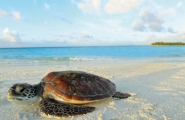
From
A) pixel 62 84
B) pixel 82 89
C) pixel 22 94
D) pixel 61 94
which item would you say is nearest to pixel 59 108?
pixel 61 94

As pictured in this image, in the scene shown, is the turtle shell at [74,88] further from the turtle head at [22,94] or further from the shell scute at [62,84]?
the turtle head at [22,94]

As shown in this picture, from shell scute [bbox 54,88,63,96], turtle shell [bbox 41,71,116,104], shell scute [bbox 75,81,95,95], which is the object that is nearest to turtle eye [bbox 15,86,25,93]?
turtle shell [bbox 41,71,116,104]

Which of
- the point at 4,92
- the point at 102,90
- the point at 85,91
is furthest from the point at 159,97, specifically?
the point at 4,92

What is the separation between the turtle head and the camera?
9.64 ft

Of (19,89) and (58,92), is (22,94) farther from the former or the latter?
(58,92)

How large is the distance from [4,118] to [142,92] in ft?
10.9

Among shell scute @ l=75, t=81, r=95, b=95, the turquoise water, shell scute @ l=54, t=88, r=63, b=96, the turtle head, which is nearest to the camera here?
the turtle head

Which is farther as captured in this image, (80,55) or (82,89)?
(80,55)

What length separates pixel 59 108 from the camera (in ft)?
10.00

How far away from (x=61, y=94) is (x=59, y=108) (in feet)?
0.85

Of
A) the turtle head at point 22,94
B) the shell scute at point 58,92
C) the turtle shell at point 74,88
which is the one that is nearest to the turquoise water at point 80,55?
the turtle shell at point 74,88

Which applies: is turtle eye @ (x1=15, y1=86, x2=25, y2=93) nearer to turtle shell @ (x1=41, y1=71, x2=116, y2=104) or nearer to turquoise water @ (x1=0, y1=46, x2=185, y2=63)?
turtle shell @ (x1=41, y1=71, x2=116, y2=104)

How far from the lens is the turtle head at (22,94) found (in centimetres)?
294

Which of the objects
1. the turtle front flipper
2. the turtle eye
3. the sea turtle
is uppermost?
the turtle eye
